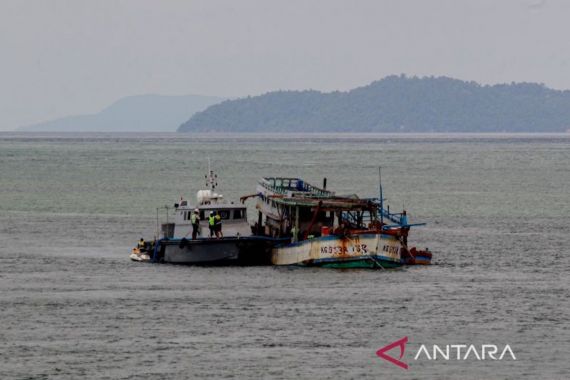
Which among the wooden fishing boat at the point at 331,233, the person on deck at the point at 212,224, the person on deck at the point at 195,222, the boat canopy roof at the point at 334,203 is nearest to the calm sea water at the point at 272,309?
the wooden fishing boat at the point at 331,233

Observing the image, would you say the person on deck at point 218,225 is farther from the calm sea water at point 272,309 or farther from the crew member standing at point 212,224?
the calm sea water at point 272,309

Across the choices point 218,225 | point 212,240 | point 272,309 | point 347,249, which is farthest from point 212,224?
point 272,309

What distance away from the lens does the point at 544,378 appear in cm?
4353

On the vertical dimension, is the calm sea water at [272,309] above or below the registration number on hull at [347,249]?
below

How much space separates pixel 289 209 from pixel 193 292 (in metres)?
13.1

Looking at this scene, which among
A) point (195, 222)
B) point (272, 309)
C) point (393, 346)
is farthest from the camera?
Answer: point (195, 222)

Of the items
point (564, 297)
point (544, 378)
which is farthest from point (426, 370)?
point (564, 297)

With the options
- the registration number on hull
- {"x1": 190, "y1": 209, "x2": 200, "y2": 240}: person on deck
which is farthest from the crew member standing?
the registration number on hull

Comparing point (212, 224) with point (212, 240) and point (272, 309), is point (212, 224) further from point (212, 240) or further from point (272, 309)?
point (272, 309)

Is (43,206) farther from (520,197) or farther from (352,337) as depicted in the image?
(352,337)

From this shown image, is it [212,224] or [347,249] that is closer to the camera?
[347,249]

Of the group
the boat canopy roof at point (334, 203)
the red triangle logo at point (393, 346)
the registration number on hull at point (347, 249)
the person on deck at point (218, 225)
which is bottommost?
the red triangle logo at point (393, 346)

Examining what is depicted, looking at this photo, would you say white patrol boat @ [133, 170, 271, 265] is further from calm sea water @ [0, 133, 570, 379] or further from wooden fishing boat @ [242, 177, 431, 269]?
wooden fishing boat @ [242, 177, 431, 269]

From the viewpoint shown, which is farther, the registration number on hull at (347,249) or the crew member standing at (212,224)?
the crew member standing at (212,224)
